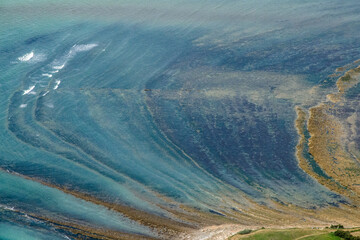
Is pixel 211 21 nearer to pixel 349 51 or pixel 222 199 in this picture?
pixel 349 51

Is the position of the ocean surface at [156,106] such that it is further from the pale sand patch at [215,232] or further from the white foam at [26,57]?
the pale sand patch at [215,232]

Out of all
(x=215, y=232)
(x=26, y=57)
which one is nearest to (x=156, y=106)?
(x=215, y=232)

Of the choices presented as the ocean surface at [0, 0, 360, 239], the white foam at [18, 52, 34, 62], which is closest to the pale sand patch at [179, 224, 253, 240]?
the ocean surface at [0, 0, 360, 239]

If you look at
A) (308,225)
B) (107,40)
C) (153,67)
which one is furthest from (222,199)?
(107,40)

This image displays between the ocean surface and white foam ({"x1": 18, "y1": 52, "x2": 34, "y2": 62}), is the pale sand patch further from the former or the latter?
white foam ({"x1": 18, "y1": 52, "x2": 34, "y2": 62})

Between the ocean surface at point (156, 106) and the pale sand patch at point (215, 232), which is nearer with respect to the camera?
the pale sand patch at point (215, 232)

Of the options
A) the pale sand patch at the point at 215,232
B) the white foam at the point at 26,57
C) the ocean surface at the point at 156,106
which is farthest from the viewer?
the white foam at the point at 26,57

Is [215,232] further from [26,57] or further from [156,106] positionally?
[26,57]

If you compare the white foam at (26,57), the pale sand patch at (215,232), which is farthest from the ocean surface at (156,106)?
the pale sand patch at (215,232)
